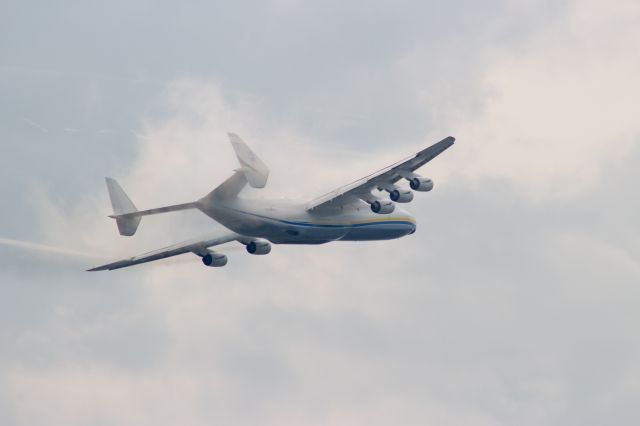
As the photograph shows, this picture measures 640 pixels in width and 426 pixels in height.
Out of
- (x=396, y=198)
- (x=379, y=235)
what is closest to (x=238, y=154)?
(x=396, y=198)

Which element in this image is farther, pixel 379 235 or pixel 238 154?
pixel 379 235

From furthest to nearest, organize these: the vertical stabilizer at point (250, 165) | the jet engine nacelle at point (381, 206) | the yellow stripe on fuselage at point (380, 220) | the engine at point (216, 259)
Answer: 1. the engine at point (216, 259)
2. the yellow stripe on fuselage at point (380, 220)
3. the jet engine nacelle at point (381, 206)
4. the vertical stabilizer at point (250, 165)

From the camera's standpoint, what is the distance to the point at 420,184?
7419cm

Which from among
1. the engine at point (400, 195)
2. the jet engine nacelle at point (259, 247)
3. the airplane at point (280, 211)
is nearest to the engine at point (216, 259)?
the airplane at point (280, 211)

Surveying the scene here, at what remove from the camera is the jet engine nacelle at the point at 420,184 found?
74.2 m

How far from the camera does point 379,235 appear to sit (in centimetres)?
8294

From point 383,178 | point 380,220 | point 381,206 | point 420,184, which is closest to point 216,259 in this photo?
point 380,220

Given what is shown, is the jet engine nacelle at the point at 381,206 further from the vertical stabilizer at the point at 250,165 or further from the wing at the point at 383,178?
the vertical stabilizer at the point at 250,165

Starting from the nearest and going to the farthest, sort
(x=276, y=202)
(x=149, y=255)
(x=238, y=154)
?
(x=238, y=154) < (x=276, y=202) < (x=149, y=255)

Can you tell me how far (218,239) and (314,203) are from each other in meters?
5.91

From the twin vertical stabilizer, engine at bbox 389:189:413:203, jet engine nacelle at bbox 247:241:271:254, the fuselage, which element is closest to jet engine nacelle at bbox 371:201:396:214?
engine at bbox 389:189:413:203

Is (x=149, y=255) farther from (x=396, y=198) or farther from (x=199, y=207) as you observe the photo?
(x=396, y=198)

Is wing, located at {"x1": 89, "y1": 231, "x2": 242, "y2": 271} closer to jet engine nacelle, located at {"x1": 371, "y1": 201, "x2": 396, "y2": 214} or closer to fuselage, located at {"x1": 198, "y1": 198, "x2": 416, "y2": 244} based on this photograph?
fuselage, located at {"x1": 198, "y1": 198, "x2": 416, "y2": 244}

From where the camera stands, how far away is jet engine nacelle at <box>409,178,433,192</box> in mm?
74188
